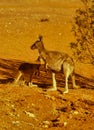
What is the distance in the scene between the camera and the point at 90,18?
39.4 ft

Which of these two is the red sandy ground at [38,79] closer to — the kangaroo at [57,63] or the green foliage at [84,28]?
the kangaroo at [57,63]

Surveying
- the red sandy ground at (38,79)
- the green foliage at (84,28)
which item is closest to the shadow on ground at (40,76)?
the red sandy ground at (38,79)

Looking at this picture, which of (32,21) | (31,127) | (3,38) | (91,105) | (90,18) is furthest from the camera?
(32,21)

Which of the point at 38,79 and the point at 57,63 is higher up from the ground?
the point at 57,63

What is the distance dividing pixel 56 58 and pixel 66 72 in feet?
1.31

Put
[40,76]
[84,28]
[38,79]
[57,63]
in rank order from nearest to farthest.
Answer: [57,63], [84,28], [38,79], [40,76]

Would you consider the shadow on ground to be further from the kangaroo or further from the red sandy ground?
the kangaroo

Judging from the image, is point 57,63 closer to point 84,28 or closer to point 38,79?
point 84,28

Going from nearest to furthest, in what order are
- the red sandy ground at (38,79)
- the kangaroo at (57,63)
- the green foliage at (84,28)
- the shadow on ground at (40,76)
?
the red sandy ground at (38,79)
the kangaroo at (57,63)
the green foliage at (84,28)
the shadow on ground at (40,76)

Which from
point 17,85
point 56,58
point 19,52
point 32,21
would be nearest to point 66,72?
point 56,58

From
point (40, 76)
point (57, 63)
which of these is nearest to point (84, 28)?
point (57, 63)

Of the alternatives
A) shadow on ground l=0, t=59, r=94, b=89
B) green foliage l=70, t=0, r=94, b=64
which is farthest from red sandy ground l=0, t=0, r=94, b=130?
green foliage l=70, t=0, r=94, b=64

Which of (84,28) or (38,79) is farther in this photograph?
(38,79)

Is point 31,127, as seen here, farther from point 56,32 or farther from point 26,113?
point 56,32
